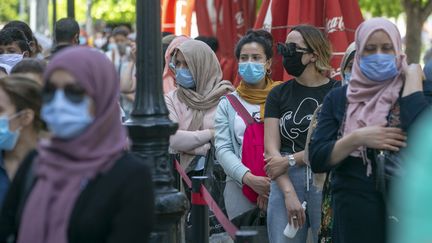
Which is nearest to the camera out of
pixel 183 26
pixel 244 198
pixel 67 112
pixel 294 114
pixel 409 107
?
pixel 67 112

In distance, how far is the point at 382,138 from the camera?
5504 millimetres

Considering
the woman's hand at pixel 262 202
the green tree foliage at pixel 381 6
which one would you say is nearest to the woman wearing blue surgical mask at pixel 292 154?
the woman's hand at pixel 262 202

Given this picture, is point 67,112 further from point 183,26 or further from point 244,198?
point 183,26

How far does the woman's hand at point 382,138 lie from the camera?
216 inches

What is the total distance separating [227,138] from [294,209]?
102cm

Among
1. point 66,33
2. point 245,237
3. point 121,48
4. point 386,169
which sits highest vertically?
point 66,33

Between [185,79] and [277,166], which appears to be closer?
[277,166]

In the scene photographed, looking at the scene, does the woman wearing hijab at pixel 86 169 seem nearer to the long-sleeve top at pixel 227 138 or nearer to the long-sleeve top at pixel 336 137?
the long-sleeve top at pixel 336 137

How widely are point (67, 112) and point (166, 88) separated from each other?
264 inches

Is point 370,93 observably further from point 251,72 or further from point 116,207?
point 251,72

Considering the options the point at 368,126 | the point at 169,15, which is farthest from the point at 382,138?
the point at 169,15

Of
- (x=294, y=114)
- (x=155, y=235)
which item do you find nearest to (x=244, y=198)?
(x=294, y=114)

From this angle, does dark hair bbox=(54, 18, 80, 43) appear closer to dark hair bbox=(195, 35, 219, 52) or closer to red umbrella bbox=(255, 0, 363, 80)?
dark hair bbox=(195, 35, 219, 52)

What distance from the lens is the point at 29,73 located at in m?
5.77
